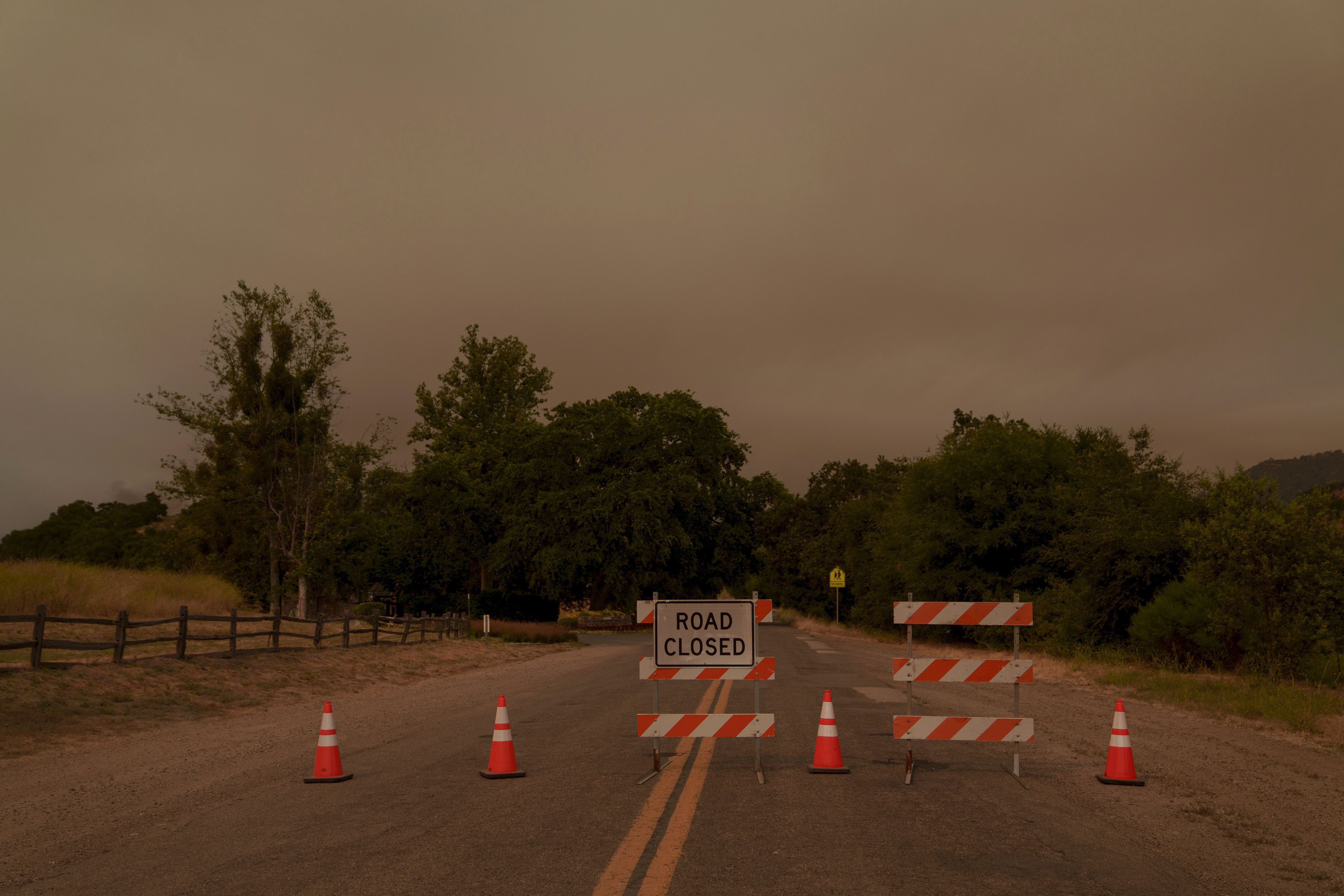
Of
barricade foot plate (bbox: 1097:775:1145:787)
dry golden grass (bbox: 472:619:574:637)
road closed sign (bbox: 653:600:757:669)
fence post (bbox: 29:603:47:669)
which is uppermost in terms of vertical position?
road closed sign (bbox: 653:600:757:669)

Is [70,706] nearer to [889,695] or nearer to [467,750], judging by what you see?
[467,750]

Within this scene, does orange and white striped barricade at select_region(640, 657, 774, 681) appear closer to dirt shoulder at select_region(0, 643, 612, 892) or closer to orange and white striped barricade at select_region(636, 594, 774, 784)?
orange and white striped barricade at select_region(636, 594, 774, 784)

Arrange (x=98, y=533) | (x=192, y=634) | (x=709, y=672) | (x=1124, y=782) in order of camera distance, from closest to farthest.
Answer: (x=1124, y=782), (x=709, y=672), (x=192, y=634), (x=98, y=533)

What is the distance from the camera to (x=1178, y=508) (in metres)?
25.4

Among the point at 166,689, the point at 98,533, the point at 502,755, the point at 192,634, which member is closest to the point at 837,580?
the point at 192,634

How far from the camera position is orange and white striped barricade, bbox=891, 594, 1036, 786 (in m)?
8.41

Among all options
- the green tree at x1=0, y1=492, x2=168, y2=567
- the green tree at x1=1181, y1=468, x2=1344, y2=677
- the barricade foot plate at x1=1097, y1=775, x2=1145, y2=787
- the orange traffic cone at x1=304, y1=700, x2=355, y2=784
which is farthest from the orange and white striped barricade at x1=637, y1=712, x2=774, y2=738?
the green tree at x1=0, y1=492, x2=168, y2=567

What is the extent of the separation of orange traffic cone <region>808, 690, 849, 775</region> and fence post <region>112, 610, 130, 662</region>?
13.3 m

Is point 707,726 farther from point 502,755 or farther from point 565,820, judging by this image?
point 565,820

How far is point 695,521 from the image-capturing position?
187 ft

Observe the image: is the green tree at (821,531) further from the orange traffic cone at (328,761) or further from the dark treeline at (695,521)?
the orange traffic cone at (328,761)

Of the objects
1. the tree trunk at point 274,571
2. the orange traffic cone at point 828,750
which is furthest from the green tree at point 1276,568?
the tree trunk at point 274,571

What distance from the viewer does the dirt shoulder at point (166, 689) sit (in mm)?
11898

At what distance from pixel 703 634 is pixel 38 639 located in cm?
1171
